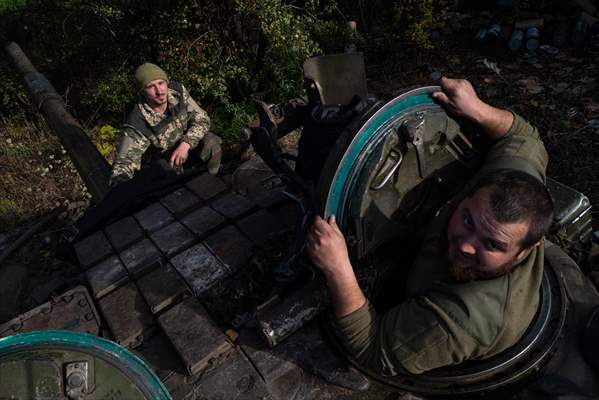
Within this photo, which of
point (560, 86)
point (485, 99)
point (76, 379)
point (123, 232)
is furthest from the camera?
point (560, 86)

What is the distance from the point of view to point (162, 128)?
15.1 feet

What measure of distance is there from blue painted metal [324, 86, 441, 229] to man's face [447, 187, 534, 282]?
20.1 inches

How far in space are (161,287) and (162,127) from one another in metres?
2.51

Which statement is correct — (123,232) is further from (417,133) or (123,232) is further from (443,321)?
(443,321)

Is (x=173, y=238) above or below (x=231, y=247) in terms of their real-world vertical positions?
above

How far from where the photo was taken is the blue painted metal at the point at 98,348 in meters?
1.74

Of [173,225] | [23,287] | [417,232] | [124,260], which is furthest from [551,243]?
[23,287]

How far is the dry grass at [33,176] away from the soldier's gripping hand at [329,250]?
4.02m

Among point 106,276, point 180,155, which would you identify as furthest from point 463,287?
point 180,155

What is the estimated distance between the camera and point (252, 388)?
82.3 inches

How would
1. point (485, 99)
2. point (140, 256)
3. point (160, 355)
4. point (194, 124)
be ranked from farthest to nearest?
point (485, 99) → point (194, 124) → point (140, 256) → point (160, 355)

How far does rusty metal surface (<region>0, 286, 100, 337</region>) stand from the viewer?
235 cm

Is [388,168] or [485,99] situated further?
[485,99]

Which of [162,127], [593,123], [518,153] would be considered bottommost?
[593,123]
